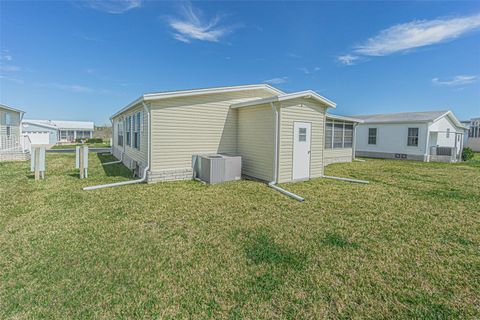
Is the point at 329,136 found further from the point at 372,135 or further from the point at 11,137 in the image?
the point at 11,137

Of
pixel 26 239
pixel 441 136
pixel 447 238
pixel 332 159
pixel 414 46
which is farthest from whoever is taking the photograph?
pixel 441 136

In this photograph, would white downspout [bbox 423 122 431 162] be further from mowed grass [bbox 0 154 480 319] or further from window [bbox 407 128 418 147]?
mowed grass [bbox 0 154 480 319]

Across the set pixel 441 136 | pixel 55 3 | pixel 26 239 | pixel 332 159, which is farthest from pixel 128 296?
pixel 441 136

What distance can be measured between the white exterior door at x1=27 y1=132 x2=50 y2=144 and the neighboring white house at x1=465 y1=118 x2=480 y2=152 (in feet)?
177

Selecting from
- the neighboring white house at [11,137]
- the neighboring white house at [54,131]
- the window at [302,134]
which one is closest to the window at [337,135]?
the window at [302,134]

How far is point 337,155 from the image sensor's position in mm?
14336

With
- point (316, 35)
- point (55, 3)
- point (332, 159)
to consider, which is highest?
point (316, 35)

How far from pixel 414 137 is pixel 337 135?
651 centimetres

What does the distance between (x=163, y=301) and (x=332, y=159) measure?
44.1 ft

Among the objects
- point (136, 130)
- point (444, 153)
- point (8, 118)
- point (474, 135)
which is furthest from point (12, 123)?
point (474, 135)

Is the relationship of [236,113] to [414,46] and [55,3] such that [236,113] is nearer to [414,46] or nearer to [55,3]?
[55,3]

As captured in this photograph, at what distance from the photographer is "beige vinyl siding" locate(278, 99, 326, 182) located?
25.5ft

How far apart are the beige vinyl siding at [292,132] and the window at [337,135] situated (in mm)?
5636

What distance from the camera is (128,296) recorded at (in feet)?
7.86
